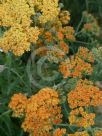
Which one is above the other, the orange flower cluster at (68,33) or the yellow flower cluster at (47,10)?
the yellow flower cluster at (47,10)

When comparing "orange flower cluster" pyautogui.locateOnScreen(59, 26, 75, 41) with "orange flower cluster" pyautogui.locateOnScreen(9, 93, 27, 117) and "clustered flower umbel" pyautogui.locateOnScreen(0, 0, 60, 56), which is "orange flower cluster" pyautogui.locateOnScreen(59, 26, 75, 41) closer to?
"clustered flower umbel" pyautogui.locateOnScreen(0, 0, 60, 56)

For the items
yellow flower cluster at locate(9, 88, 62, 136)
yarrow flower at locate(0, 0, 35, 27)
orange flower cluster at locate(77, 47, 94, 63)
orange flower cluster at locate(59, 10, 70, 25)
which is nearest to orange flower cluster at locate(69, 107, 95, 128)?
yellow flower cluster at locate(9, 88, 62, 136)

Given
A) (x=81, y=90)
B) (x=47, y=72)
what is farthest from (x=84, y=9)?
(x=81, y=90)

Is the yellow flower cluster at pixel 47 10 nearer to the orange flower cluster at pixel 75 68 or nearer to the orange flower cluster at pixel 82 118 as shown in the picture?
the orange flower cluster at pixel 75 68

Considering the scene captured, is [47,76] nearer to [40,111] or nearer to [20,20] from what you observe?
[20,20]

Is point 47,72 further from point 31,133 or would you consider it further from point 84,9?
point 84,9

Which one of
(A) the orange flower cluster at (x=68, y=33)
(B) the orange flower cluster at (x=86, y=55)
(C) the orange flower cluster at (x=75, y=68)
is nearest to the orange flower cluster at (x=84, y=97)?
(C) the orange flower cluster at (x=75, y=68)
